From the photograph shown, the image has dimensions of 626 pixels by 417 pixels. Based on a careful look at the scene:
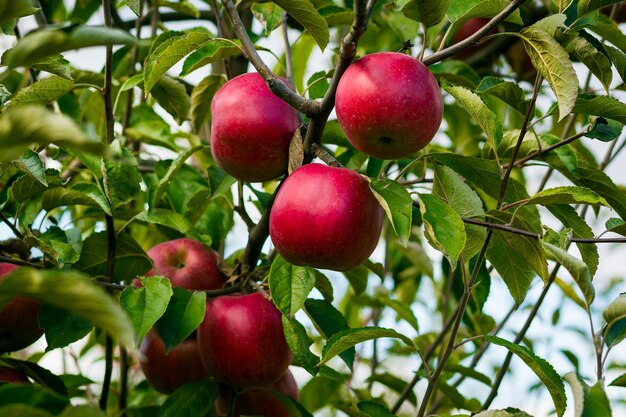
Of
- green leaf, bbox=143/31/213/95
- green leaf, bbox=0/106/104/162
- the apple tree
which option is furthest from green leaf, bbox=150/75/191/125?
green leaf, bbox=0/106/104/162

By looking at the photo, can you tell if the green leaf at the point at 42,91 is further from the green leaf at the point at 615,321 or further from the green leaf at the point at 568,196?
the green leaf at the point at 615,321

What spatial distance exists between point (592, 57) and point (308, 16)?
0.41m

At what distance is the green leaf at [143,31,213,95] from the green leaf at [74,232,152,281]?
38cm

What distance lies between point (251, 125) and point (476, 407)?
0.95 m

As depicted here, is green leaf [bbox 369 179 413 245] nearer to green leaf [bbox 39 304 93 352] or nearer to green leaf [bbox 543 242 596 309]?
green leaf [bbox 543 242 596 309]

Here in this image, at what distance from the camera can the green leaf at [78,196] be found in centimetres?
132

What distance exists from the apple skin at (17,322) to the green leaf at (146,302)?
0.29 metres

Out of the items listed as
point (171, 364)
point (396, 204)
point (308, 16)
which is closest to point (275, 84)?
point (308, 16)

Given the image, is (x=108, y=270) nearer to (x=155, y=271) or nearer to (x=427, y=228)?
(x=155, y=271)

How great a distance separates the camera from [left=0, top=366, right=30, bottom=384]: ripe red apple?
138 cm

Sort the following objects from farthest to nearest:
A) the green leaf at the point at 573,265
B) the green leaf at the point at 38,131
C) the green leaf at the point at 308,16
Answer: the green leaf at the point at 308,16 < the green leaf at the point at 573,265 < the green leaf at the point at 38,131

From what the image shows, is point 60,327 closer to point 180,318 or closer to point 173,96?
point 180,318

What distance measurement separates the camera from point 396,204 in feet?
3.49

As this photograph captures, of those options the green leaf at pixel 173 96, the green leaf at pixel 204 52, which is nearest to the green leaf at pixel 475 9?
the green leaf at pixel 204 52
